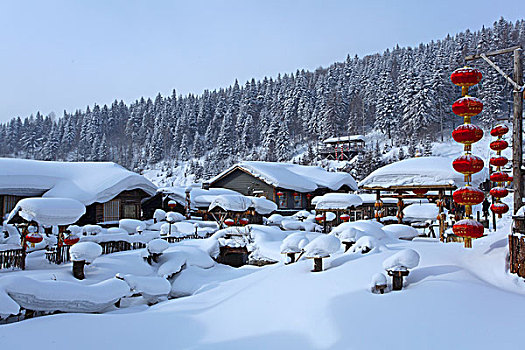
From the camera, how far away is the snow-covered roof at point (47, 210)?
14.1 metres

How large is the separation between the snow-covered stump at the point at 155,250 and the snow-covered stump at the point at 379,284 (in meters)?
11.0

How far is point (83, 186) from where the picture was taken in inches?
1043

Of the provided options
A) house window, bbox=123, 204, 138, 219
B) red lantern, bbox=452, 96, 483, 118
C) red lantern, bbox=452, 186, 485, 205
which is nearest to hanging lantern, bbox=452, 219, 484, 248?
red lantern, bbox=452, 186, 485, 205

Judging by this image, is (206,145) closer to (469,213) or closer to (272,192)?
(272,192)

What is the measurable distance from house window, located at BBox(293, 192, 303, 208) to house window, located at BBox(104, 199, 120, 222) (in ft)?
51.4

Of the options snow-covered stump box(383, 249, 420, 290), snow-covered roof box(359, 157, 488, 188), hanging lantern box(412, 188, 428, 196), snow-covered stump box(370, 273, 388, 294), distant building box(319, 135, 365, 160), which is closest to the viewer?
snow-covered stump box(370, 273, 388, 294)

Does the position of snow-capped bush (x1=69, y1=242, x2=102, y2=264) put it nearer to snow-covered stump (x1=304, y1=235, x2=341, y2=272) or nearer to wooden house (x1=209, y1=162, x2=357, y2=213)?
snow-covered stump (x1=304, y1=235, x2=341, y2=272)

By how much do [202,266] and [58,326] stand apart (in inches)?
377

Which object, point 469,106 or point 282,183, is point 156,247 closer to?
point 469,106

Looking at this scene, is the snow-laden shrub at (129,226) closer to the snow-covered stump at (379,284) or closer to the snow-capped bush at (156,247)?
the snow-capped bush at (156,247)

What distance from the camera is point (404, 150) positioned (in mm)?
57844

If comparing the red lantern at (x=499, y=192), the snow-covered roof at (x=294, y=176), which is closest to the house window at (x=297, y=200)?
the snow-covered roof at (x=294, y=176)

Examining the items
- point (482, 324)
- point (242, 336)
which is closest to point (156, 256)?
point (242, 336)

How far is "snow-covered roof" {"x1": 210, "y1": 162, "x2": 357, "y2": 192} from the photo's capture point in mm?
34781
